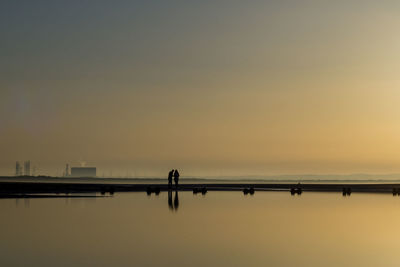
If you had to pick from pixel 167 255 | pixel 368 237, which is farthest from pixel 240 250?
pixel 368 237

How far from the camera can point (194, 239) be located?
86.0 feet

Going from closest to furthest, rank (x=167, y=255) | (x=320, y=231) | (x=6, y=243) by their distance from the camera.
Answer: (x=167, y=255) < (x=6, y=243) < (x=320, y=231)

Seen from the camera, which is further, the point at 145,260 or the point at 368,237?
the point at 368,237

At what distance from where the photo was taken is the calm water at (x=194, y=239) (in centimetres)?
2083

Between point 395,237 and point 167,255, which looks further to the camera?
point 395,237

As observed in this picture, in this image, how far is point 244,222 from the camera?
34656mm

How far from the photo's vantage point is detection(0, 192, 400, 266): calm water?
2083cm

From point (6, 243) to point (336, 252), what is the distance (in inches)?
471

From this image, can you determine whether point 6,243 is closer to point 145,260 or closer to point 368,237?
point 145,260

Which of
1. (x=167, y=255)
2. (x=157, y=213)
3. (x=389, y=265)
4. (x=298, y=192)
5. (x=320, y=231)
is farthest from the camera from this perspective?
Answer: (x=298, y=192)

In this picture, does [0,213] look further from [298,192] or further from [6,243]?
[298,192]

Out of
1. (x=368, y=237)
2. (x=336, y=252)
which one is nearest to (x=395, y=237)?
(x=368, y=237)

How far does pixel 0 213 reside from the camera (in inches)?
1499

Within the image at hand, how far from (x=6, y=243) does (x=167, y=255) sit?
6.30 metres
